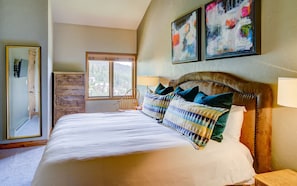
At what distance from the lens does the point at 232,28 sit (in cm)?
254

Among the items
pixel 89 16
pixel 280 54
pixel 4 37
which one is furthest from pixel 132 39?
pixel 280 54

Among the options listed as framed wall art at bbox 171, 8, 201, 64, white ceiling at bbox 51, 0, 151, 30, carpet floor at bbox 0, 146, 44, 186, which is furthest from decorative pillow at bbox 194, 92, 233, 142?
white ceiling at bbox 51, 0, 151, 30

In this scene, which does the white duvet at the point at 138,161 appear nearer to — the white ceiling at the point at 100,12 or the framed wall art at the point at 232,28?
the framed wall art at the point at 232,28

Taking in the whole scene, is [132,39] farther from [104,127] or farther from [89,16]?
[104,127]

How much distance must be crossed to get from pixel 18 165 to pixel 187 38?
3.03m

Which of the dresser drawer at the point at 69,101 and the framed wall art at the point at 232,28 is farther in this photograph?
the dresser drawer at the point at 69,101

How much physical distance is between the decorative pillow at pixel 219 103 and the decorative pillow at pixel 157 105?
0.53m

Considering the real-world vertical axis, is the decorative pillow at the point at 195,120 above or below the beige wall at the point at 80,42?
below

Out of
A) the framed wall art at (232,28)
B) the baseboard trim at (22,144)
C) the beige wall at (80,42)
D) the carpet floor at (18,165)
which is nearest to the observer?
the framed wall art at (232,28)

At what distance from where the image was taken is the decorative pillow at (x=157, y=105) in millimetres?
2930

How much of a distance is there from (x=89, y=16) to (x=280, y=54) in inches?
168

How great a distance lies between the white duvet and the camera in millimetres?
1514

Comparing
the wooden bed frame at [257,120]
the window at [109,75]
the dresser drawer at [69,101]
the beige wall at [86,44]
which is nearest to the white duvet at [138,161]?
the wooden bed frame at [257,120]

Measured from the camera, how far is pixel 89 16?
5.15 metres
